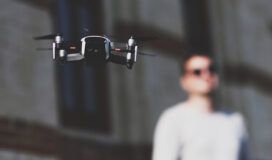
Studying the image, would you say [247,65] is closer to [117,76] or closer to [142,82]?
[142,82]

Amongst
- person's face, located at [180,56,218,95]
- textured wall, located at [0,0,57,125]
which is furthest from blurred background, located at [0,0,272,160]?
person's face, located at [180,56,218,95]

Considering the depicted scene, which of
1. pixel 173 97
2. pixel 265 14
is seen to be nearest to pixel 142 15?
pixel 173 97

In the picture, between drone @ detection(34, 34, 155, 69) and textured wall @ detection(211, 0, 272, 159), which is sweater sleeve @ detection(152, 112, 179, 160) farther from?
textured wall @ detection(211, 0, 272, 159)

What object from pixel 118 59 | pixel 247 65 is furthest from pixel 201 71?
pixel 247 65

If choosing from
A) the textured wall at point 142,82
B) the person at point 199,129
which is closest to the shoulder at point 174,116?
the person at point 199,129

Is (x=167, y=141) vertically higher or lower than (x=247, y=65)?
higher

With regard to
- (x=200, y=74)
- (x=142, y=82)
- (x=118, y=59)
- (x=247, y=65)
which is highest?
(x=118, y=59)
